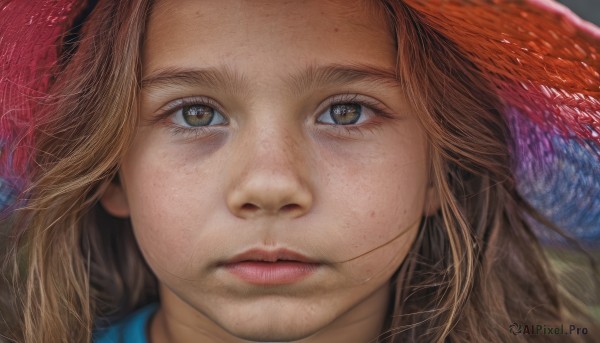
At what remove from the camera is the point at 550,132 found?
1318 mm

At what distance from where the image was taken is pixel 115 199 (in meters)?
1.46

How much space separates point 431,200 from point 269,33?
1.52ft

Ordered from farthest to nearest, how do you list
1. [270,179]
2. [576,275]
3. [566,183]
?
[576,275] → [566,183] → [270,179]

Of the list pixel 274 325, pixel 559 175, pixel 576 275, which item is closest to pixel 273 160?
pixel 274 325

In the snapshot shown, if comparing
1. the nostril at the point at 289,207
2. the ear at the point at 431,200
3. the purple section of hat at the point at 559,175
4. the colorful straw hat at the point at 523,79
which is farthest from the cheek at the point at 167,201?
the purple section of hat at the point at 559,175

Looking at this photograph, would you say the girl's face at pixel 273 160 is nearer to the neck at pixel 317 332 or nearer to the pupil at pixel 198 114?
the pupil at pixel 198 114

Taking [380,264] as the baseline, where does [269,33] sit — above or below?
above

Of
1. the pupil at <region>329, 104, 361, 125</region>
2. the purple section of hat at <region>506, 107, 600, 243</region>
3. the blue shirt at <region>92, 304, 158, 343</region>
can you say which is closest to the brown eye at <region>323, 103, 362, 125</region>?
the pupil at <region>329, 104, 361, 125</region>

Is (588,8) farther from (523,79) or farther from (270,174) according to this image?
(270,174)

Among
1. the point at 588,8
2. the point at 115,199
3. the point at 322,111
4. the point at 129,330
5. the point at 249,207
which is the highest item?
the point at 588,8

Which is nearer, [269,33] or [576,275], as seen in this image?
[269,33]

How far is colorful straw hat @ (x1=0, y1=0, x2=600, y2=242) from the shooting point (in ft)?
3.26

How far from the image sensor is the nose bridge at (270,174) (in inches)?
45.3

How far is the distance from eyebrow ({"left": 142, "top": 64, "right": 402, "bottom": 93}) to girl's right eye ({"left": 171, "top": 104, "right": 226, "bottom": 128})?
0.05m
